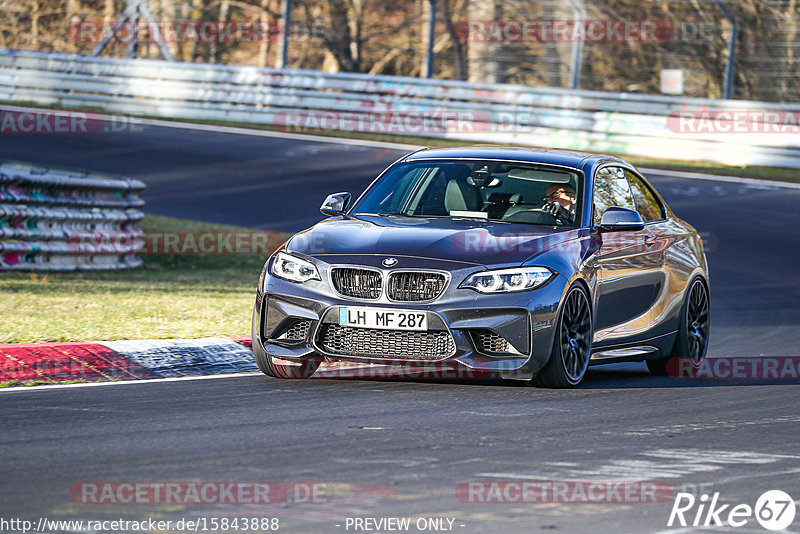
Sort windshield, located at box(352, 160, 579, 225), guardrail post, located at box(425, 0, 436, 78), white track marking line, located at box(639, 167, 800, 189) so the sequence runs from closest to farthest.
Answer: windshield, located at box(352, 160, 579, 225) < white track marking line, located at box(639, 167, 800, 189) < guardrail post, located at box(425, 0, 436, 78)

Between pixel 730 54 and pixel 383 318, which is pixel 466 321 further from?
pixel 730 54

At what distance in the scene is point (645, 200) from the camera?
10.8 metres

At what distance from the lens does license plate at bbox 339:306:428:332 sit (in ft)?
27.7

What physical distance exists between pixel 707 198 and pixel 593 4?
13706 millimetres

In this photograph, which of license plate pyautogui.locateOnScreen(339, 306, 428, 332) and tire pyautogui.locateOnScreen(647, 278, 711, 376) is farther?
tire pyautogui.locateOnScreen(647, 278, 711, 376)

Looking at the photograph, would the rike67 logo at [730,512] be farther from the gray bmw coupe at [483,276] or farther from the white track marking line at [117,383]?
the white track marking line at [117,383]

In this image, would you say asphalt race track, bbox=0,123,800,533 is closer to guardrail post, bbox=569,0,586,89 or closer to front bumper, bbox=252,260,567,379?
front bumper, bbox=252,260,567,379

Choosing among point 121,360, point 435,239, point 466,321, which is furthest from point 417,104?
point 466,321

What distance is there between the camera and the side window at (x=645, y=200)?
417 inches

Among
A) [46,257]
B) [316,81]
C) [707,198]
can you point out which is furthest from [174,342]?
[316,81]

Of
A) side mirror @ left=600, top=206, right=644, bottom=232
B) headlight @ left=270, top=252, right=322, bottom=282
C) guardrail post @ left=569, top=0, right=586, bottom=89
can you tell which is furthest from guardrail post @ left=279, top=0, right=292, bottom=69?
headlight @ left=270, top=252, right=322, bottom=282

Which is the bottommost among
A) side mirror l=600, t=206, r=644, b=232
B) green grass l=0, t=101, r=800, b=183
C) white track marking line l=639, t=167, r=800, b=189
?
white track marking line l=639, t=167, r=800, b=189

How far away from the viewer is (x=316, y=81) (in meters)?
28.6

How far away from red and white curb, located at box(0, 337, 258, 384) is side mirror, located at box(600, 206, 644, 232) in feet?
8.36
